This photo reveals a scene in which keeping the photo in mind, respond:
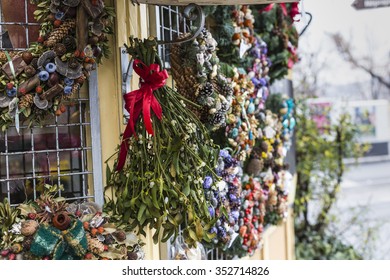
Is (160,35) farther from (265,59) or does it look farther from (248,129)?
(265,59)

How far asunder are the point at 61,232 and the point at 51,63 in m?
0.44

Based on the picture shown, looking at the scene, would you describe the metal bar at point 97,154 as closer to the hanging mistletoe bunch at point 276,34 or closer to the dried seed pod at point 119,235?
the dried seed pod at point 119,235

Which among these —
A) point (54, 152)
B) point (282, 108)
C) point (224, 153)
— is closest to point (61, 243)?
point (54, 152)

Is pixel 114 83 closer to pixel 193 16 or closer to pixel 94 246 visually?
pixel 193 16

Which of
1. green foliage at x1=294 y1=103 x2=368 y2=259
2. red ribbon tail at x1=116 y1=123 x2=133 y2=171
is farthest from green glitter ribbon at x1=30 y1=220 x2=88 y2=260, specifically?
green foliage at x1=294 y1=103 x2=368 y2=259

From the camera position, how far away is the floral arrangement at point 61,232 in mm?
1419

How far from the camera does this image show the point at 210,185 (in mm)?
1728

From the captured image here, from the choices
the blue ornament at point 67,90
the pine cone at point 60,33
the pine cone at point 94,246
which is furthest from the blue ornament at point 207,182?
the pine cone at point 60,33

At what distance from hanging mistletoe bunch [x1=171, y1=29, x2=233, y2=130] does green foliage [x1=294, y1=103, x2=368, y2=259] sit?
280 centimetres

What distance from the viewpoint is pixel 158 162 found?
1545 mm

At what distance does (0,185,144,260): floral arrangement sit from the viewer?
142 centimetres

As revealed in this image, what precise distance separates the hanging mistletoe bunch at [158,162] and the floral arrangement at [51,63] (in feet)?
0.52

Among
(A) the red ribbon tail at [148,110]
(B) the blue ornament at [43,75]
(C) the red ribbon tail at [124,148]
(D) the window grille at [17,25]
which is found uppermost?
(D) the window grille at [17,25]
